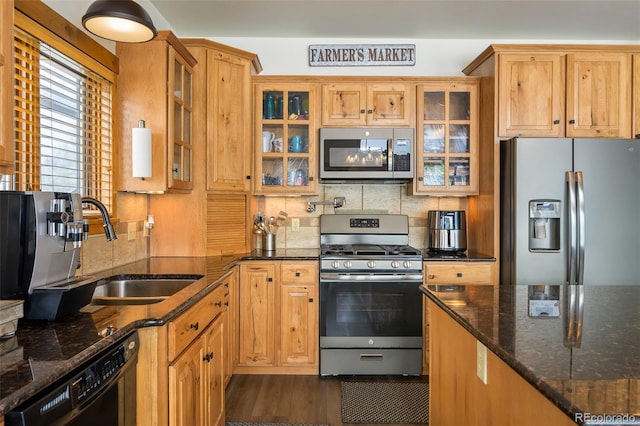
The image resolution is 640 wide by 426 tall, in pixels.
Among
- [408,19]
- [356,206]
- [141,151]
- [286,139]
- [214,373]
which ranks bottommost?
[214,373]

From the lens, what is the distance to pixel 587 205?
2770 mm

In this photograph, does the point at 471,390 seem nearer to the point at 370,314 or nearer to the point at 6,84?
the point at 370,314

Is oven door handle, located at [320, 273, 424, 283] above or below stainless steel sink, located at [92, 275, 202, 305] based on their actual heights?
below

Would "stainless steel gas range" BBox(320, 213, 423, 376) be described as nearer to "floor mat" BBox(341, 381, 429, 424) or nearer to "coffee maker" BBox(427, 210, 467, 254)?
"floor mat" BBox(341, 381, 429, 424)

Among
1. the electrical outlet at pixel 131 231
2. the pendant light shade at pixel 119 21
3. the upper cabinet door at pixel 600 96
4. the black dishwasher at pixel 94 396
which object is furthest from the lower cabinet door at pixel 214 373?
the upper cabinet door at pixel 600 96

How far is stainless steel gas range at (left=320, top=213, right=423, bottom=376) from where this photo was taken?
2.91 meters

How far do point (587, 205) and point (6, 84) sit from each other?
3.23 meters

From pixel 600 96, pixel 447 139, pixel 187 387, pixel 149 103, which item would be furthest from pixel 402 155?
pixel 187 387

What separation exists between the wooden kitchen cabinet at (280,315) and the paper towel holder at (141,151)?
998mm

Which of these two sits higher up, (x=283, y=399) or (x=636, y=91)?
(x=636, y=91)

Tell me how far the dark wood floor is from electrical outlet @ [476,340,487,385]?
136cm

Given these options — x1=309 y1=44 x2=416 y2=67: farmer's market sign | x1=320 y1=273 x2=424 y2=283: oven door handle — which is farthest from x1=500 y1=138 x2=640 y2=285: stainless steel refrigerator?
x1=309 y1=44 x2=416 y2=67: farmer's market sign

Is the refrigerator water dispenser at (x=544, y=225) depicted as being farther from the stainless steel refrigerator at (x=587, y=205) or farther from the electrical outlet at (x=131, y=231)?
the electrical outlet at (x=131, y=231)

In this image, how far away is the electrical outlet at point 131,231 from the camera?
259 centimetres
